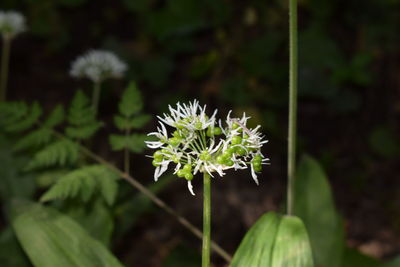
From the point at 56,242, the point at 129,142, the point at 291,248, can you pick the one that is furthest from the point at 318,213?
the point at 56,242

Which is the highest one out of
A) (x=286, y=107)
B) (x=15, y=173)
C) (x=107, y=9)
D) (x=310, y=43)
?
(x=107, y=9)

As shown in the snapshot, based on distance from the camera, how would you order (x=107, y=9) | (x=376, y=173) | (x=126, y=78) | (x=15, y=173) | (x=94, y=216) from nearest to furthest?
(x=94, y=216) → (x=15, y=173) → (x=376, y=173) → (x=126, y=78) → (x=107, y=9)

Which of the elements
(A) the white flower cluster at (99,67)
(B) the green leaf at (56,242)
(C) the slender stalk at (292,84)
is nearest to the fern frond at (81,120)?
(B) the green leaf at (56,242)

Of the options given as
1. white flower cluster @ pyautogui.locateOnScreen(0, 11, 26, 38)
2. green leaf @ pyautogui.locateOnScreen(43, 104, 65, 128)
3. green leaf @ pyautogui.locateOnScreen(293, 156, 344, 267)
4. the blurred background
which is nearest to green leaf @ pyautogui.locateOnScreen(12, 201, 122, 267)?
green leaf @ pyautogui.locateOnScreen(43, 104, 65, 128)

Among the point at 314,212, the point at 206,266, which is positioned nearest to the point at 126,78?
the point at 314,212

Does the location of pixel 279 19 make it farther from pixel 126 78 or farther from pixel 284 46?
pixel 126 78

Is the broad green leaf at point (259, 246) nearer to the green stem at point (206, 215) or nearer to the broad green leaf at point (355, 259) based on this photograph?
the green stem at point (206, 215)
